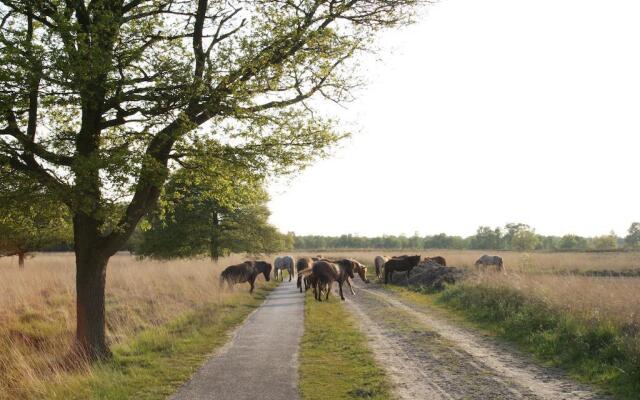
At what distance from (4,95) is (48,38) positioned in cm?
125

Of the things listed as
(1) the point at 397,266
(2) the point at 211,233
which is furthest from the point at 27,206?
(2) the point at 211,233

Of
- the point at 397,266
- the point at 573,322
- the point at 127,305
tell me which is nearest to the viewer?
the point at 573,322

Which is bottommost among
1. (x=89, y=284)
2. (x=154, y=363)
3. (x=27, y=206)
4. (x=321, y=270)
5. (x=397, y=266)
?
(x=154, y=363)

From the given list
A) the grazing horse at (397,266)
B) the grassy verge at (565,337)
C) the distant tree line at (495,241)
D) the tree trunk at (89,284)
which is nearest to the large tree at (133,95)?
the tree trunk at (89,284)

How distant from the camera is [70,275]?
2252cm

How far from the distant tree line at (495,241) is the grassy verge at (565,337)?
76977 millimetres

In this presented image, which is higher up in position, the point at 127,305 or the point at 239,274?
the point at 239,274

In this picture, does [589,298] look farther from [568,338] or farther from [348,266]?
[348,266]

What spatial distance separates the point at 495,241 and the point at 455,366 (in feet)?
473

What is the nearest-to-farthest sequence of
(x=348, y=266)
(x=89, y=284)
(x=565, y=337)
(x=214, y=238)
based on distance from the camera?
(x=89, y=284), (x=565, y=337), (x=348, y=266), (x=214, y=238)

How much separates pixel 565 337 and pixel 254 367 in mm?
6974

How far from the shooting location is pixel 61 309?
16203 mm

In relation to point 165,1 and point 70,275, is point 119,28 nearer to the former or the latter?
point 165,1

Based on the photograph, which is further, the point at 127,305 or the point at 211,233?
the point at 211,233
